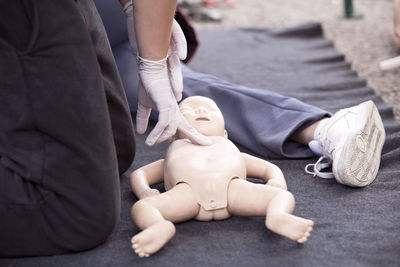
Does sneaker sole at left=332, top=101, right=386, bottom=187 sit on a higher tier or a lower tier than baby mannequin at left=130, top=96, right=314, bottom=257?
higher

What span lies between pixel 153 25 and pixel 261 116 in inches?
19.1

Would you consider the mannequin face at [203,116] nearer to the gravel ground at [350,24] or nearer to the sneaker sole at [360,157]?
the sneaker sole at [360,157]

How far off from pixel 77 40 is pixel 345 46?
1796mm

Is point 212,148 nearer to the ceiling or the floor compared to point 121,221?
nearer to the ceiling

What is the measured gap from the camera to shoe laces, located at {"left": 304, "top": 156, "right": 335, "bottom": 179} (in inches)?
47.9

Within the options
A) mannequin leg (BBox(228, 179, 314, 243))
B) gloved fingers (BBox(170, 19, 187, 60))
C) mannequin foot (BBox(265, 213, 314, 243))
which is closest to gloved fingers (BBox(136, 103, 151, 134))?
gloved fingers (BBox(170, 19, 187, 60))

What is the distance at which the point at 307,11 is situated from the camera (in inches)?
132

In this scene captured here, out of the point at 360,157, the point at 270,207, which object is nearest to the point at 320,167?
the point at 360,157

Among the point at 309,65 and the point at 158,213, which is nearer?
the point at 158,213

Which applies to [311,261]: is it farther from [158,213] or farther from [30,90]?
[30,90]

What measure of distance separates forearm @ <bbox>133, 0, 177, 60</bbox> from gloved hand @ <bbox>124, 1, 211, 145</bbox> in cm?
2

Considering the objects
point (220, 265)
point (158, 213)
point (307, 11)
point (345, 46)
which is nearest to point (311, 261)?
point (220, 265)

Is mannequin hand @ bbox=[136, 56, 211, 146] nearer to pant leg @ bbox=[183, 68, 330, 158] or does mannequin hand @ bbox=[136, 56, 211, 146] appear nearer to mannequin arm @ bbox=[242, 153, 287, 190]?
mannequin arm @ bbox=[242, 153, 287, 190]

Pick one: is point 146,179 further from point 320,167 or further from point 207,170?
point 320,167
